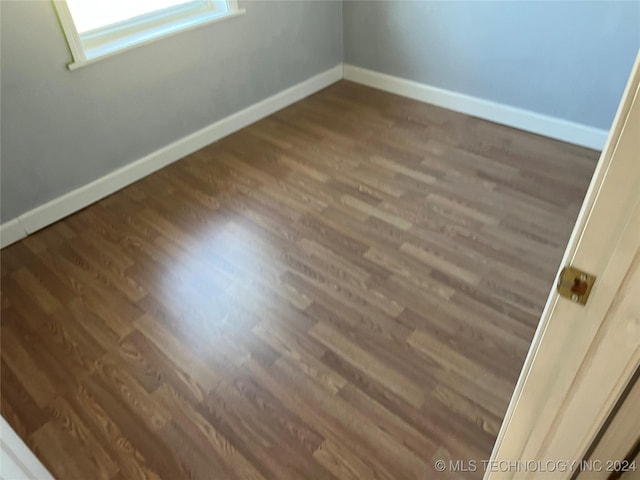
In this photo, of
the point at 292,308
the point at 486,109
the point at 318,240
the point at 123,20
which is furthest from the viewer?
the point at 486,109

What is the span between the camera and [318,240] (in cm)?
235

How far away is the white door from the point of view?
63cm

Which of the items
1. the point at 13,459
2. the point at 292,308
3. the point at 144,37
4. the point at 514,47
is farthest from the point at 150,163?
the point at 514,47

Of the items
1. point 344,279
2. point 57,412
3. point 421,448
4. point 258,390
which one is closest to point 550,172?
point 344,279

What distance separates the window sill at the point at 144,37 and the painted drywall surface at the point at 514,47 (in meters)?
1.11

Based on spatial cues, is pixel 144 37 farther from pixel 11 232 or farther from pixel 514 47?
pixel 514 47

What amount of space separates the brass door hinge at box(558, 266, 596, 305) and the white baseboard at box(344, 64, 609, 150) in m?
2.43

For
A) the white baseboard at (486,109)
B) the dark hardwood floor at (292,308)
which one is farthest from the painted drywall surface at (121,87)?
the white baseboard at (486,109)

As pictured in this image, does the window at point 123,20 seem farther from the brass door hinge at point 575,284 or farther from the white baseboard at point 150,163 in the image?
the brass door hinge at point 575,284

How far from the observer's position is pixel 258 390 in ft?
5.68

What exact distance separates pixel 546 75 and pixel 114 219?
257 centimetres

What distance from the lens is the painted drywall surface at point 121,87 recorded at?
222 centimetres

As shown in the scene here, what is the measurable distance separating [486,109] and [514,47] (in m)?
0.42

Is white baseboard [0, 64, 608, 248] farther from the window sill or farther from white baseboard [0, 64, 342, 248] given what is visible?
the window sill
